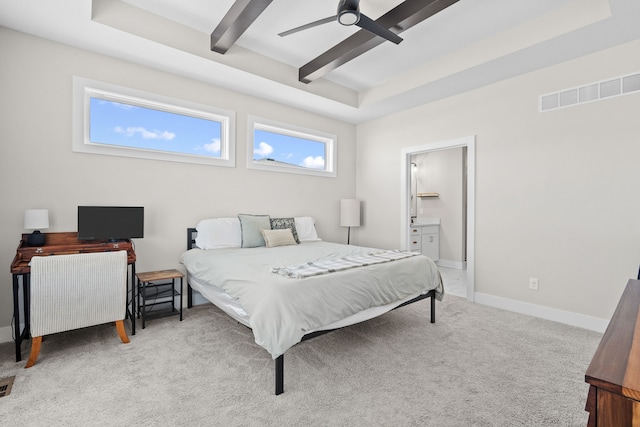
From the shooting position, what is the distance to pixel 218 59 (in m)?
3.29

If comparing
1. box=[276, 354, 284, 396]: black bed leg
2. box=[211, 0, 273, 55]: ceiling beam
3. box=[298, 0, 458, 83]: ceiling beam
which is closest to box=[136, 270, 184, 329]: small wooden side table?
box=[276, 354, 284, 396]: black bed leg

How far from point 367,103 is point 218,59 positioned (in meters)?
2.23

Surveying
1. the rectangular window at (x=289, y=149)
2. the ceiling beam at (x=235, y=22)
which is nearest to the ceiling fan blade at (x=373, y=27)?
the ceiling beam at (x=235, y=22)

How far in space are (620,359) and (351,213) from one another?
4345mm

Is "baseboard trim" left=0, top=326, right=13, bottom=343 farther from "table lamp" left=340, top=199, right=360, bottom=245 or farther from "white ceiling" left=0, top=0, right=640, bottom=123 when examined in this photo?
"table lamp" left=340, top=199, right=360, bottom=245

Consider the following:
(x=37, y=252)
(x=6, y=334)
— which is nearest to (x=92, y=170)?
(x=37, y=252)

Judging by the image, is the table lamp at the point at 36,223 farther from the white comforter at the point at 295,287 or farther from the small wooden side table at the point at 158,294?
the white comforter at the point at 295,287

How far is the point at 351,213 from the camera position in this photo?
5133mm

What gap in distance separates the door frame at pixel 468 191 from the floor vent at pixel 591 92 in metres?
0.85

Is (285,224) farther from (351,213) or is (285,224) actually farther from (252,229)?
(351,213)

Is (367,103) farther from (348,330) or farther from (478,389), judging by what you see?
(478,389)

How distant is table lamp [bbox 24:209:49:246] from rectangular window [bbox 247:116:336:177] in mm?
2242

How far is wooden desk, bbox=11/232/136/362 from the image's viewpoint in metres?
2.34

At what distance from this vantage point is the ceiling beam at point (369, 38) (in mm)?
2488
